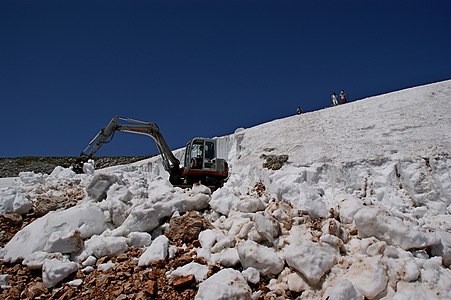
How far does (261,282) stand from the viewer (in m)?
5.58

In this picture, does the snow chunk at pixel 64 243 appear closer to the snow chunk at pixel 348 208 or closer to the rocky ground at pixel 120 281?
the rocky ground at pixel 120 281

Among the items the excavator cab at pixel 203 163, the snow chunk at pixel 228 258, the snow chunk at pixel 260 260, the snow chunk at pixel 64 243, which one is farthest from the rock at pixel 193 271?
the excavator cab at pixel 203 163

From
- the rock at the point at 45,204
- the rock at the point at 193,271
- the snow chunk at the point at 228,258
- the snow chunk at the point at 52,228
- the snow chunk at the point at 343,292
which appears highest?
the rock at the point at 45,204

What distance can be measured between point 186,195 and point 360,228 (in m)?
4.19

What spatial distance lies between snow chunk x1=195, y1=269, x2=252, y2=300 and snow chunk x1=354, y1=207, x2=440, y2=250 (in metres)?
2.65

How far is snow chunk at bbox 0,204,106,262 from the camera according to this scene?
6961 mm

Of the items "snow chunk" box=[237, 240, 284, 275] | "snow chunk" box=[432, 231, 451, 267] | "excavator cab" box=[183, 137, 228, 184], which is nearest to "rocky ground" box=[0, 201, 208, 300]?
"snow chunk" box=[237, 240, 284, 275]

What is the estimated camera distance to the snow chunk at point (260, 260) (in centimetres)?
566

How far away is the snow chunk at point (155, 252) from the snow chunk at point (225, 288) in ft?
4.54

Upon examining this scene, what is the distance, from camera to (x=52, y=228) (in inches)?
288

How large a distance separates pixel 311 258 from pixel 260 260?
2.87 ft

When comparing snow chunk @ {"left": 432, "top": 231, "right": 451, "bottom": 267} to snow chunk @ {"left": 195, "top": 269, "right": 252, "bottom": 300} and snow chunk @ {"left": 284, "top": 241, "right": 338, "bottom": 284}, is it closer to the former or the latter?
snow chunk @ {"left": 284, "top": 241, "right": 338, "bottom": 284}

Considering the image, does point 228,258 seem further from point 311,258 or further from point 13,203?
point 13,203

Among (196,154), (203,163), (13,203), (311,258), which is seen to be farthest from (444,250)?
(13,203)
